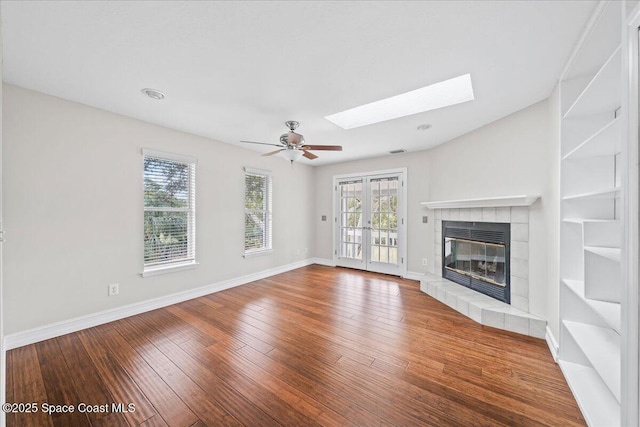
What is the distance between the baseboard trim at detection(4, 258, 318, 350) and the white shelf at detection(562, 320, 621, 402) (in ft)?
13.6

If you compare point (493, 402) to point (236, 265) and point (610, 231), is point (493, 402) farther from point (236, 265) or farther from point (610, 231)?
point (236, 265)

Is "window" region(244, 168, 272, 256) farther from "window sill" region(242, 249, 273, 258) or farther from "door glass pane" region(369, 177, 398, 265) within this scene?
"door glass pane" region(369, 177, 398, 265)

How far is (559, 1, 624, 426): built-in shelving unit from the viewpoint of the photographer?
4.91 feet

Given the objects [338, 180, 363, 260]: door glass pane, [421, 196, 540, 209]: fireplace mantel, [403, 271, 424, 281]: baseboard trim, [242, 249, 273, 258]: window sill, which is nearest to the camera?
[421, 196, 540, 209]: fireplace mantel

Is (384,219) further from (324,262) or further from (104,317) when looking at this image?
(104,317)

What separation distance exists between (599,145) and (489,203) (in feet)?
4.46

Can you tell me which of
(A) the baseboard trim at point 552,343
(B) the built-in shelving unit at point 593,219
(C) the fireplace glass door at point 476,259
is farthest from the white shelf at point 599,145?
(A) the baseboard trim at point 552,343

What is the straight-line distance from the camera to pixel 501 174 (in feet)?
10.1

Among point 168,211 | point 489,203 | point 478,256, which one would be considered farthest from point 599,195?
point 168,211

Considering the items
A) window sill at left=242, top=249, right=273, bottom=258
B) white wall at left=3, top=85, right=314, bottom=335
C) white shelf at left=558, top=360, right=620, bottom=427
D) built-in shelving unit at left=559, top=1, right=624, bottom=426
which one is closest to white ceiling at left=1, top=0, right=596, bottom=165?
built-in shelving unit at left=559, top=1, right=624, bottom=426

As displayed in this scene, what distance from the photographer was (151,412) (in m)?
1.61

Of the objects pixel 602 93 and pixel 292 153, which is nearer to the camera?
pixel 602 93

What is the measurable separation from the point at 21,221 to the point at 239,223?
2458 millimetres

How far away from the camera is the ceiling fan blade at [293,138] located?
282 centimetres
